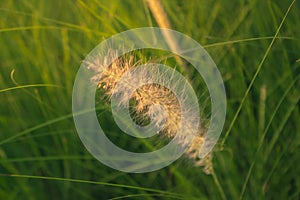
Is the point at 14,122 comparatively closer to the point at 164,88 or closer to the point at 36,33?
the point at 36,33

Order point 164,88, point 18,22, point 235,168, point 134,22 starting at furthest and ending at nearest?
point 18,22 < point 134,22 < point 235,168 < point 164,88

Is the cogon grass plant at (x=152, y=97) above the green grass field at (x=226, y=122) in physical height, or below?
below

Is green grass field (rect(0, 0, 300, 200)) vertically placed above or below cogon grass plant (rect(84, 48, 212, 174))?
above

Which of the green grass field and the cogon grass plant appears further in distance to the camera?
the green grass field

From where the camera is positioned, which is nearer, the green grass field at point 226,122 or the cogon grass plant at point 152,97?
the cogon grass plant at point 152,97

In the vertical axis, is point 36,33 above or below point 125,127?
above

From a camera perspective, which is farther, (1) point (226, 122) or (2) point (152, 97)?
(1) point (226, 122)

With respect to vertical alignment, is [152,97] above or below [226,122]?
below

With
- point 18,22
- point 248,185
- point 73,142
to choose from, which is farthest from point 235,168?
point 18,22
